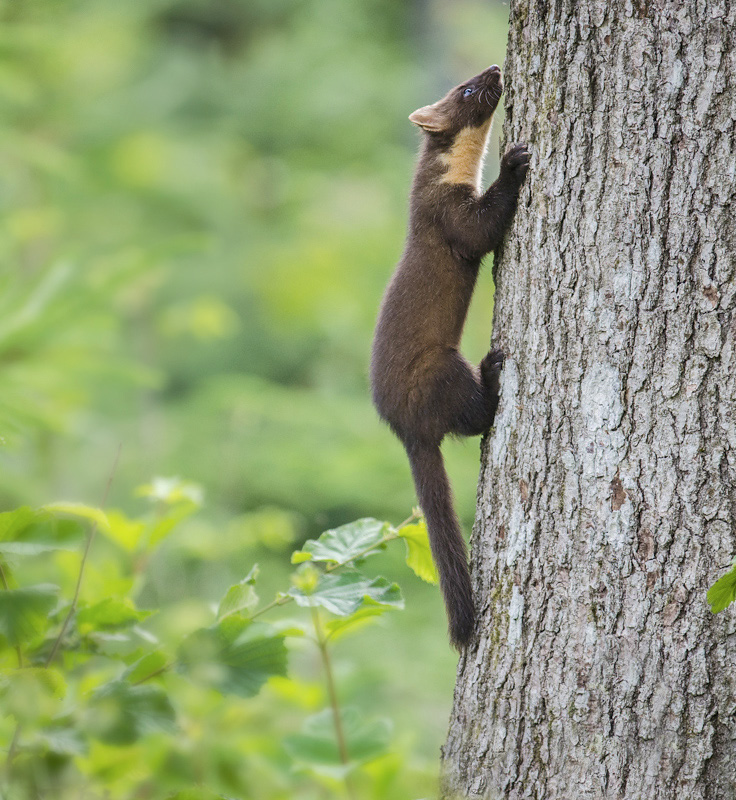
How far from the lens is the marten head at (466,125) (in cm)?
263

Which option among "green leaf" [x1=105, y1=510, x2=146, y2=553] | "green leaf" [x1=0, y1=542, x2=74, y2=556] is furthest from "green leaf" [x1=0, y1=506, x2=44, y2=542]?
"green leaf" [x1=105, y1=510, x2=146, y2=553]

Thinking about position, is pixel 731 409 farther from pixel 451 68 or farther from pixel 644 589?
pixel 451 68

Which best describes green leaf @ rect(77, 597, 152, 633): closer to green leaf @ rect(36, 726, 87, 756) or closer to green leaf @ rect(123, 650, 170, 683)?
green leaf @ rect(123, 650, 170, 683)

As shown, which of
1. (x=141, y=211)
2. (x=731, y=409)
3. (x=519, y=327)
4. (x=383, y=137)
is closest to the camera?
(x=731, y=409)

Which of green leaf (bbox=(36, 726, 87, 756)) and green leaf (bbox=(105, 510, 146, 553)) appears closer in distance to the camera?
green leaf (bbox=(36, 726, 87, 756))

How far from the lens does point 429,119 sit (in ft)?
8.93

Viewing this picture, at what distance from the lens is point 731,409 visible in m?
1.61

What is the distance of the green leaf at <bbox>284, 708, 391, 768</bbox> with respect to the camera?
197 cm

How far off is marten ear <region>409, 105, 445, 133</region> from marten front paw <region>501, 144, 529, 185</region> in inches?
32.6

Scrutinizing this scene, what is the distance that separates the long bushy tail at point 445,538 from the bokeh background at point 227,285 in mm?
400

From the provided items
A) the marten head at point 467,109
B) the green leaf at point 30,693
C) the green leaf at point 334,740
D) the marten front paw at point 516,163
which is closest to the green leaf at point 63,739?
the green leaf at point 30,693

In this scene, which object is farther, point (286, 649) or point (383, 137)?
point (383, 137)

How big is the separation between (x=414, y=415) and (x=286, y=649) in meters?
0.78

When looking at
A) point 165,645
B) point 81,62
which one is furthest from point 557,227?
point 81,62
